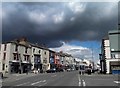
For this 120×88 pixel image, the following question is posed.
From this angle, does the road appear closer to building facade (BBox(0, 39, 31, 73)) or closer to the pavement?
the pavement

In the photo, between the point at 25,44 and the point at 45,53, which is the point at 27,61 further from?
the point at 45,53

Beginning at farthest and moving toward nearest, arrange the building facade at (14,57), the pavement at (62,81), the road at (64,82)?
the building facade at (14,57), the pavement at (62,81), the road at (64,82)

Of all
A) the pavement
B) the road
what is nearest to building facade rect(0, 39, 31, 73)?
the pavement

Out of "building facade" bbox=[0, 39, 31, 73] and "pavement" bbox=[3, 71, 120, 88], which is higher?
"building facade" bbox=[0, 39, 31, 73]

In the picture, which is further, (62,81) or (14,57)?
(14,57)

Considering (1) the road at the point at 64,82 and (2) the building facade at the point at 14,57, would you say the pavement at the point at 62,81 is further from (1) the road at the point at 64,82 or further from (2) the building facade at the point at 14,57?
(2) the building facade at the point at 14,57

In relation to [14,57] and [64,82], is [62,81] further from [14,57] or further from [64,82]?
[14,57]

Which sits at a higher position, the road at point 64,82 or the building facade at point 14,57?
the building facade at point 14,57

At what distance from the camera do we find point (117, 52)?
6828mm

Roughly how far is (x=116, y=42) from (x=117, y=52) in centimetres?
41

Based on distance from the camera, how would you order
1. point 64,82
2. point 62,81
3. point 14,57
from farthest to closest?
point 14,57 → point 62,81 → point 64,82

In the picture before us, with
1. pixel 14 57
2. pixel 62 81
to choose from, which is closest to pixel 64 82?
pixel 62 81

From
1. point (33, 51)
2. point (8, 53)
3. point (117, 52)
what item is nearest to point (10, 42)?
point (8, 53)

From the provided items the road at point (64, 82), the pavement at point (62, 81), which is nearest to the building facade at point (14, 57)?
the pavement at point (62, 81)
